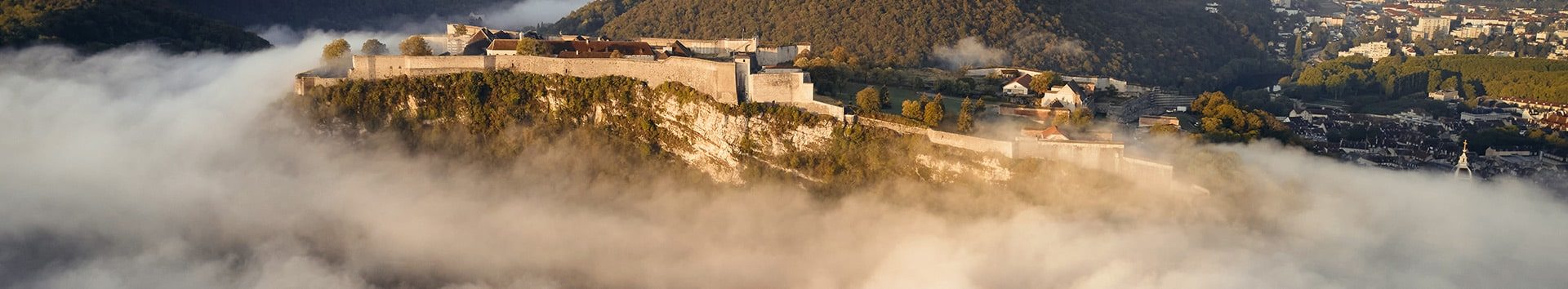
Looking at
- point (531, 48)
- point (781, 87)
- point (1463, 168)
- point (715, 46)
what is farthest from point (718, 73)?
point (1463, 168)

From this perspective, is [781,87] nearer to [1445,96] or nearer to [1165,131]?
[1165,131]

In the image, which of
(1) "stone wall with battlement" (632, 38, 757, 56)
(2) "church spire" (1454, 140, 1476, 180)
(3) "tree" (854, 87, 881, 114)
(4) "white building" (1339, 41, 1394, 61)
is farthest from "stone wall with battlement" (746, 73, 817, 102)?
(4) "white building" (1339, 41, 1394, 61)

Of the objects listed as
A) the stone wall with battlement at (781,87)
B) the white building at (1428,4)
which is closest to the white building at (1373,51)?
the white building at (1428,4)

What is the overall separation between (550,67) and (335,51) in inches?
217

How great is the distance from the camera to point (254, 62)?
3597cm

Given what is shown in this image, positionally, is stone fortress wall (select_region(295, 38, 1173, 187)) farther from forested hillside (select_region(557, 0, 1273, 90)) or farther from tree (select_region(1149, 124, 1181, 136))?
forested hillside (select_region(557, 0, 1273, 90))

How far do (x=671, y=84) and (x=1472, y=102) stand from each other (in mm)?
29114

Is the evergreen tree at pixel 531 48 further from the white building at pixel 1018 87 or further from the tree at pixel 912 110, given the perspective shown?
the white building at pixel 1018 87

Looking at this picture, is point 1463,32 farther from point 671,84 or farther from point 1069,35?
point 671,84

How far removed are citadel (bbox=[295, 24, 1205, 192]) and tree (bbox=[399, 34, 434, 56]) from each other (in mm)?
848

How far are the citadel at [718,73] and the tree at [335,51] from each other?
38.8 inches

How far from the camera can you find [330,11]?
202ft

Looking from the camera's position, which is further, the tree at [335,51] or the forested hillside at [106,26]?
the forested hillside at [106,26]

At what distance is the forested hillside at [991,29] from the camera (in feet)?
153
